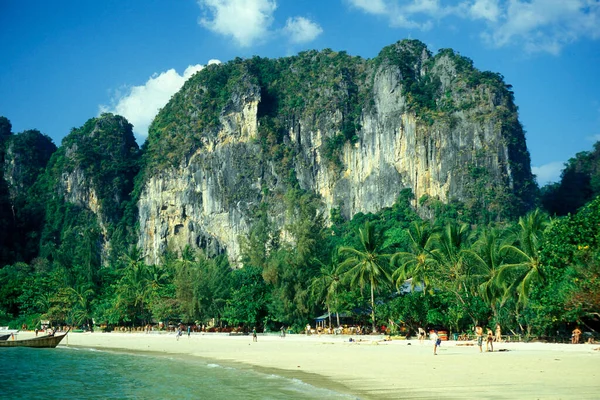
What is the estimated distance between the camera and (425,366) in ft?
70.8

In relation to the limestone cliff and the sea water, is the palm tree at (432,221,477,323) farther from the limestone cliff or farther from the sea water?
the limestone cliff

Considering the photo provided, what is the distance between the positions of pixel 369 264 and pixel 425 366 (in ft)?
64.8

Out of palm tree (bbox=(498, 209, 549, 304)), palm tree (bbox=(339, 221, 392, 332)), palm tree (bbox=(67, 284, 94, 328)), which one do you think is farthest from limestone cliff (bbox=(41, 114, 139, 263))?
palm tree (bbox=(498, 209, 549, 304))

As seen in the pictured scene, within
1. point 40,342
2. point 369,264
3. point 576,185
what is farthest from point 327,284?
point 576,185

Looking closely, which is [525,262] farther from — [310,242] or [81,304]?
[81,304]

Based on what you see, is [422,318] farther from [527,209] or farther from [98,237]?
[98,237]

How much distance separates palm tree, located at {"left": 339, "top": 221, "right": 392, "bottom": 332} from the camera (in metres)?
41.3

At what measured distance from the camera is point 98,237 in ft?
404

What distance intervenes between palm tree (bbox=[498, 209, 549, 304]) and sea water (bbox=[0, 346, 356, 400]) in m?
14.5

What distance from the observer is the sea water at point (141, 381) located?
1884 centimetres

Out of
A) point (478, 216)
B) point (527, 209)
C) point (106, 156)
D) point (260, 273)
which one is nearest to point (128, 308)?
point (260, 273)

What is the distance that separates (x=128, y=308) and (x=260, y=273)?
49.4 ft

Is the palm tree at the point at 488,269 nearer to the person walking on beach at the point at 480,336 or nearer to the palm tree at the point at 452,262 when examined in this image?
the palm tree at the point at 452,262

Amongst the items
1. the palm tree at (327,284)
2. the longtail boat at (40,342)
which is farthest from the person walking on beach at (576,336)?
the longtail boat at (40,342)
